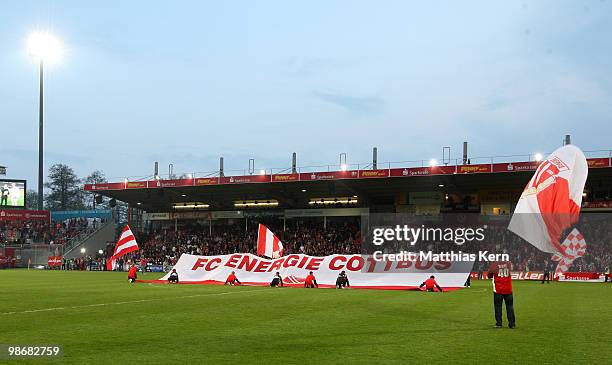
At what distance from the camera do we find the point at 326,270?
3609cm

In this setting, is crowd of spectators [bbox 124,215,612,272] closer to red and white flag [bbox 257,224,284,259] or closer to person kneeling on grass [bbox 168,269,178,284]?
red and white flag [bbox 257,224,284,259]

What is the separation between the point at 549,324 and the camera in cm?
1587

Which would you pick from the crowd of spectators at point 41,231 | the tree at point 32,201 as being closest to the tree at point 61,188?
the tree at point 32,201

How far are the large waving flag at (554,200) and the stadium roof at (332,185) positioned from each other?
81.0ft

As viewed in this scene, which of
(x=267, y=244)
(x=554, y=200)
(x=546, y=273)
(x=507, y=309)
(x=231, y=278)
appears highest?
(x=554, y=200)

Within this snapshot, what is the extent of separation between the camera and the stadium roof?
169ft

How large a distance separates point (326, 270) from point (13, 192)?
41.7m

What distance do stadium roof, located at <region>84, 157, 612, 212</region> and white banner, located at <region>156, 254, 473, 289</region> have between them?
1625 cm

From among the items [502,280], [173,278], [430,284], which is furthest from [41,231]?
[502,280]

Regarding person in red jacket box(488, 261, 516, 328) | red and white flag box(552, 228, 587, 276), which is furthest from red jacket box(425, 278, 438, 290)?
red and white flag box(552, 228, 587, 276)

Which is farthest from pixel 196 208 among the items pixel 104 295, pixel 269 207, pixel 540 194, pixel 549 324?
pixel 549 324

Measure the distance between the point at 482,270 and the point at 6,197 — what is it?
4648cm

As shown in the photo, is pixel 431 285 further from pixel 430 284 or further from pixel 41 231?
pixel 41 231

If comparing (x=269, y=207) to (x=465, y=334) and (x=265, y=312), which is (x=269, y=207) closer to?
(x=265, y=312)
